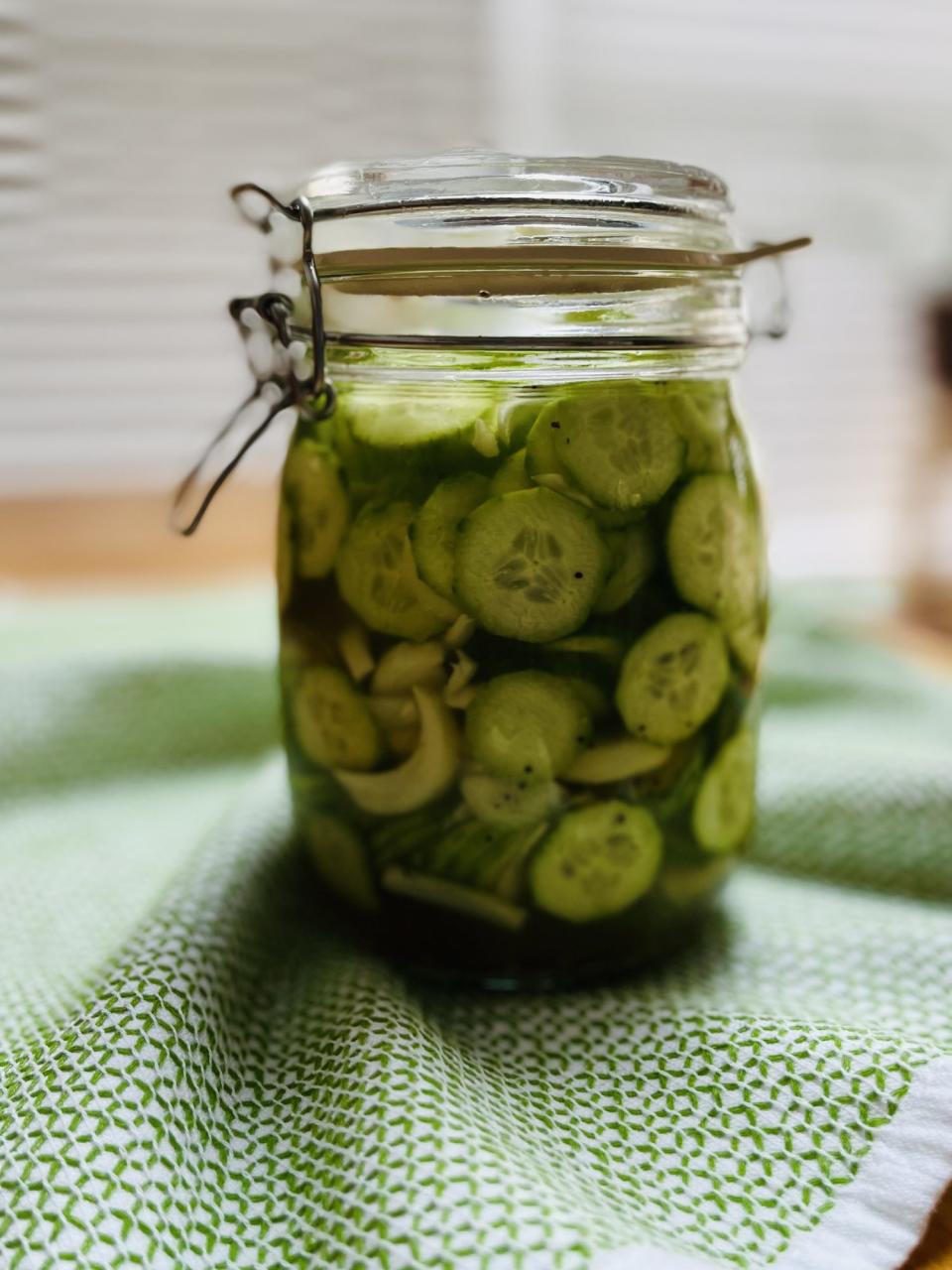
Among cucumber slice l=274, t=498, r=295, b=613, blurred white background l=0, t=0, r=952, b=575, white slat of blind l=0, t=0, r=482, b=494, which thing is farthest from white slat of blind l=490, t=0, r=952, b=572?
cucumber slice l=274, t=498, r=295, b=613

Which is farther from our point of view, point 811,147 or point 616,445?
point 811,147

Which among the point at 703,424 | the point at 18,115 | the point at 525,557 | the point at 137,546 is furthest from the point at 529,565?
the point at 18,115

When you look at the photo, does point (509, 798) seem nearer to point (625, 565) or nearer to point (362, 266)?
point (625, 565)

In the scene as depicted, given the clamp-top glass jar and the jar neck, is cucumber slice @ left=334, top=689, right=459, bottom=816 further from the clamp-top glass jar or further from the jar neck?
the jar neck

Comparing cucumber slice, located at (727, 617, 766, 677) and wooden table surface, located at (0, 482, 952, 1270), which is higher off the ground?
cucumber slice, located at (727, 617, 766, 677)

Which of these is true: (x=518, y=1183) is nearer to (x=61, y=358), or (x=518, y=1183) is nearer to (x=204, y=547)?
(x=204, y=547)

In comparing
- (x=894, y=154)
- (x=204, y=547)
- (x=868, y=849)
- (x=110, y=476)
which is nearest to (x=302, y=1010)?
(x=868, y=849)

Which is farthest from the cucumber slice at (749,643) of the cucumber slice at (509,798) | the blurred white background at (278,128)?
the blurred white background at (278,128)
